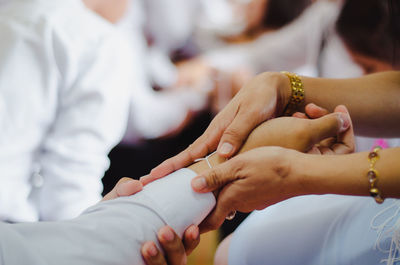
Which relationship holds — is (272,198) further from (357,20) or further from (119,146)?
(357,20)

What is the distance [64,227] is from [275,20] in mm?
1442

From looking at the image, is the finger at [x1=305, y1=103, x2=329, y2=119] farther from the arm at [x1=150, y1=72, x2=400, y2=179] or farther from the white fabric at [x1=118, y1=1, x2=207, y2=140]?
the white fabric at [x1=118, y1=1, x2=207, y2=140]

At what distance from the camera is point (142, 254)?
0.70 meters

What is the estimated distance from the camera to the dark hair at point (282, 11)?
1848 mm

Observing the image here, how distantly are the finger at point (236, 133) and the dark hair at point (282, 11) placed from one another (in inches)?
41.8

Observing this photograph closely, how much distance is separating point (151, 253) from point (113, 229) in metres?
0.07

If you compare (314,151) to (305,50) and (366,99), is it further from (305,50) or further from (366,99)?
(305,50)

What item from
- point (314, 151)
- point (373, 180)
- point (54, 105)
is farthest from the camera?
point (54, 105)

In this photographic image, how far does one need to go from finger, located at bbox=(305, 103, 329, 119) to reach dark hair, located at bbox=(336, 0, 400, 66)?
0.94 m

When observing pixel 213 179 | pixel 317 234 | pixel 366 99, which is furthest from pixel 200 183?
pixel 366 99

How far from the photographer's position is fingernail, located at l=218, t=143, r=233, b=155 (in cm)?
85

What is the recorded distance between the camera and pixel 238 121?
2.90 ft

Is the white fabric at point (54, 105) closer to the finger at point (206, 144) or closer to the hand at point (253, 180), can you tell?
the finger at point (206, 144)

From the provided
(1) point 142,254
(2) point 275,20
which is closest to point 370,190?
(1) point 142,254
